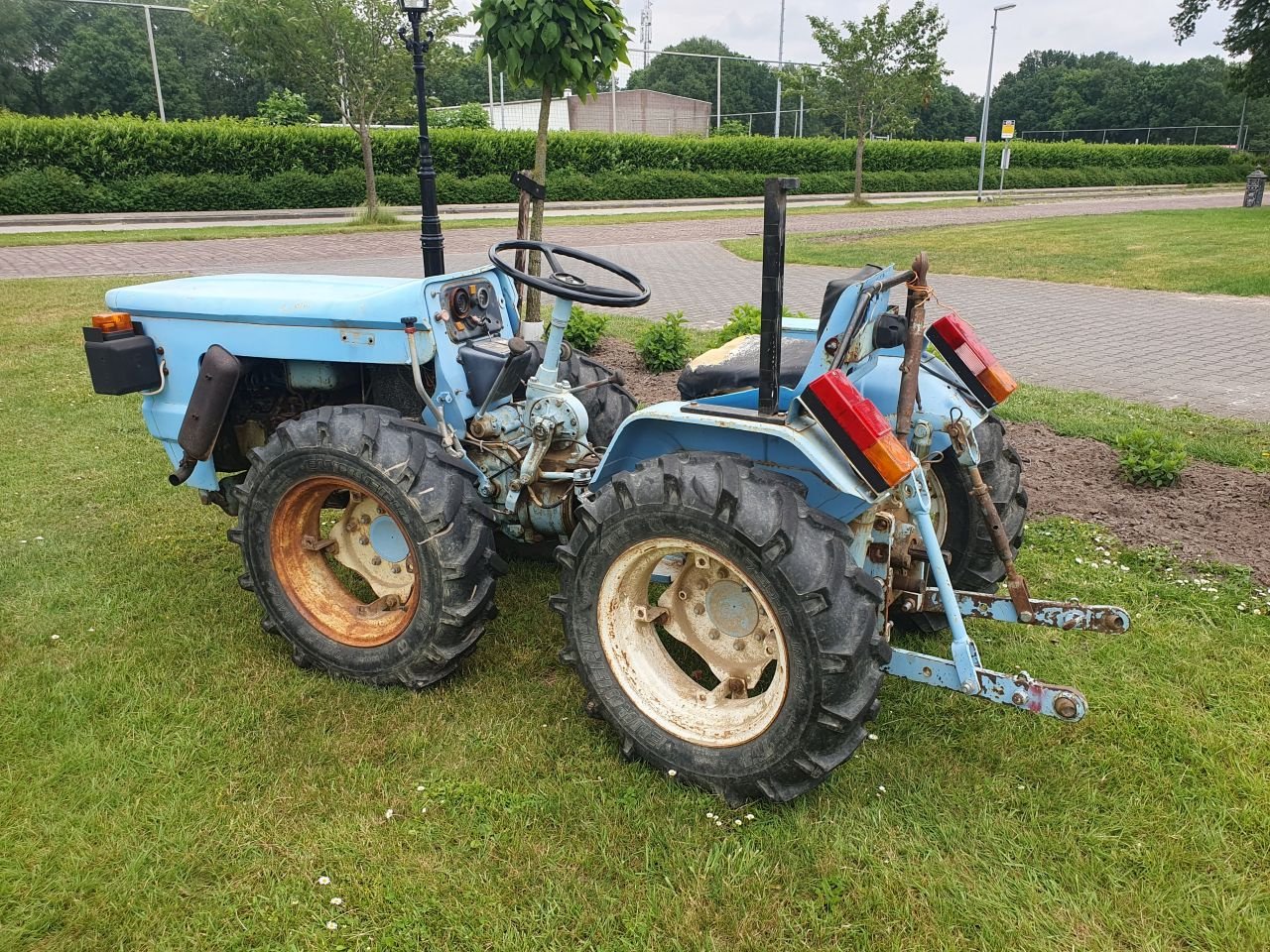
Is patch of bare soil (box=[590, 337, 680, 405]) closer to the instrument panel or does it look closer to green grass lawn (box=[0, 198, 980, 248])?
the instrument panel

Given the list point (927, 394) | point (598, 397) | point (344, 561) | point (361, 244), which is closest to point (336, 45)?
point (361, 244)

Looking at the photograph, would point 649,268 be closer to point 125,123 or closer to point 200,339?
point 200,339

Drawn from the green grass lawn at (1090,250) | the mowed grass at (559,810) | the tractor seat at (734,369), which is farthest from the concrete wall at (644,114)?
the mowed grass at (559,810)

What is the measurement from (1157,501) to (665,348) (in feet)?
12.8

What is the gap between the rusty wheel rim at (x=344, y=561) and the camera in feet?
10.9

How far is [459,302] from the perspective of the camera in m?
3.42

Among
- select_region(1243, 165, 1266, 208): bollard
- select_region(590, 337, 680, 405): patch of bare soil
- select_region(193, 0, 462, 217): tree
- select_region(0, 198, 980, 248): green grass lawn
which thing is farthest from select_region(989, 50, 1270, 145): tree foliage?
select_region(590, 337, 680, 405): patch of bare soil

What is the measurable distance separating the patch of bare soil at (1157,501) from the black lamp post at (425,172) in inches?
130

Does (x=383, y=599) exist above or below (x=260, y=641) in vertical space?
above

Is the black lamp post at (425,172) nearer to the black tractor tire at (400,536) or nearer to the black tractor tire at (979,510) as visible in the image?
the black tractor tire at (400,536)

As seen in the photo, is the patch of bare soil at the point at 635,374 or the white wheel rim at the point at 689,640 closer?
the white wheel rim at the point at 689,640

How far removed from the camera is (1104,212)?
25.9 meters

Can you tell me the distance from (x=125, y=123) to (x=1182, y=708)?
26.5 metres

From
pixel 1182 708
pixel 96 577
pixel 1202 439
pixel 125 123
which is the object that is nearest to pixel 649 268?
pixel 1202 439
